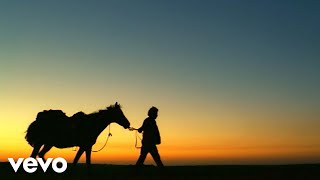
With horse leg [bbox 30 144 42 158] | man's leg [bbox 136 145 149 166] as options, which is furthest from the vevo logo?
man's leg [bbox 136 145 149 166]

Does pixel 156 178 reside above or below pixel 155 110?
below

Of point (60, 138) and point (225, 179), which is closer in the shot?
point (225, 179)

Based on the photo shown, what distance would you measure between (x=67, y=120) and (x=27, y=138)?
5.57 ft

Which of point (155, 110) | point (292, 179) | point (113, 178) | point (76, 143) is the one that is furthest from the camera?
point (76, 143)

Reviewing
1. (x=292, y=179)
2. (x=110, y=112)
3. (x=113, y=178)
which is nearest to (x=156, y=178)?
(x=113, y=178)

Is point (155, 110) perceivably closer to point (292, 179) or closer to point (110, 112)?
point (110, 112)

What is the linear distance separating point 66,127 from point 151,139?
3.61 metres

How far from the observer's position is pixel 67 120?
1700 centimetres

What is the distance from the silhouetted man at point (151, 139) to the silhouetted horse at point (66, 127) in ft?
7.18

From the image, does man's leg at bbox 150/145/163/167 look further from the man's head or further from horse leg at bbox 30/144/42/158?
horse leg at bbox 30/144/42/158

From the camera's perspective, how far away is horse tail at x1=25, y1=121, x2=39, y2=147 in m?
17.2

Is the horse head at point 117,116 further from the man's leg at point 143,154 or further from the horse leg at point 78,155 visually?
the man's leg at point 143,154

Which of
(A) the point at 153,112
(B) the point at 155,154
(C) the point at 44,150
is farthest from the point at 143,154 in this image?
(C) the point at 44,150

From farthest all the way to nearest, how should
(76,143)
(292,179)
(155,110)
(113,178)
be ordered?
(76,143) → (155,110) → (113,178) → (292,179)
